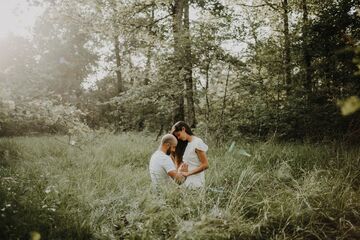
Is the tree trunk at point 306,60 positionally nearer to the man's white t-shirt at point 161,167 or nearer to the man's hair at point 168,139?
the man's hair at point 168,139

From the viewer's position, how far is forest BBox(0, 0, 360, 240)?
4.28m

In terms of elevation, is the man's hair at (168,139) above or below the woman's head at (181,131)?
below

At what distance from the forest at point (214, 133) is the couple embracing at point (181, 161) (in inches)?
Answer: 15.4

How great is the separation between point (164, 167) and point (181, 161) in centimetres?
82

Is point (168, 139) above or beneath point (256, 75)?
beneath

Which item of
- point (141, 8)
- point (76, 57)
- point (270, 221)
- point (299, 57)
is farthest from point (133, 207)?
point (76, 57)

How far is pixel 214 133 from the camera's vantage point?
10250 mm

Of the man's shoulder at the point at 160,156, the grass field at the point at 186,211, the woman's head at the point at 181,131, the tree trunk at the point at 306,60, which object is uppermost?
the tree trunk at the point at 306,60

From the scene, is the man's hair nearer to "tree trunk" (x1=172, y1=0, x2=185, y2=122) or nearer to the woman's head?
the woman's head

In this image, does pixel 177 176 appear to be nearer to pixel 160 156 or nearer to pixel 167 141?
pixel 160 156

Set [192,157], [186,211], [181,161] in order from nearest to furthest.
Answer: [186,211]
[192,157]
[181,161]

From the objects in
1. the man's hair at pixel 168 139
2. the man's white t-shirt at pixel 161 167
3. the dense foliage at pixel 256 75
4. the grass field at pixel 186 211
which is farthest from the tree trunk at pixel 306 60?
the man's white t-shirt at pixel 161 167

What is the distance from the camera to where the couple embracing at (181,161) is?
544cm

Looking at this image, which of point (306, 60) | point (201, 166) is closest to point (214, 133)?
point (306, 60)
